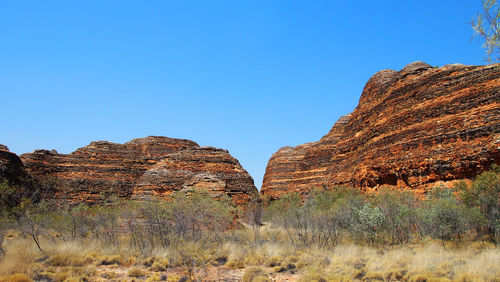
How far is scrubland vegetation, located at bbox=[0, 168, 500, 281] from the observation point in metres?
10.1

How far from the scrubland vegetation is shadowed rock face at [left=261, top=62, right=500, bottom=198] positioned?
188 cm

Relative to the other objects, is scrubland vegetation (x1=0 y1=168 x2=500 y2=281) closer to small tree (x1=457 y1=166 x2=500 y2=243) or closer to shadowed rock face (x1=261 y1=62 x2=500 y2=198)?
small tree (x1=457 y1=166 x2=500 y2=243)

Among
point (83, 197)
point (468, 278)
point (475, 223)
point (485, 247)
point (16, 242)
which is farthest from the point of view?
point (83, 197)

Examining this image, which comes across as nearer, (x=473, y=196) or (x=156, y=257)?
(x=156, y=257)

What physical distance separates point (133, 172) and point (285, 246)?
2111 cm

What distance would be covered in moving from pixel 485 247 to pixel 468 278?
4519 millimetres

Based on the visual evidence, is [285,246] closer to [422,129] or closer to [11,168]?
[422,129]

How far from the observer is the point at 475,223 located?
1375 centimetres

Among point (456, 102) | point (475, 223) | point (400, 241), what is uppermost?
point (456, 102)

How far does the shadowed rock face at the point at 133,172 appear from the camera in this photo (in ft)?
81.4

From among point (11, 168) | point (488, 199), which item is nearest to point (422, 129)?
point (488, 199)

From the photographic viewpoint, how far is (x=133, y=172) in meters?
31.5

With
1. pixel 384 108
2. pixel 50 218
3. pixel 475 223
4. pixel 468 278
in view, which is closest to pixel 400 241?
pixel 475 223

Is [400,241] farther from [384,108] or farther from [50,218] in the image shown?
[50,218]
